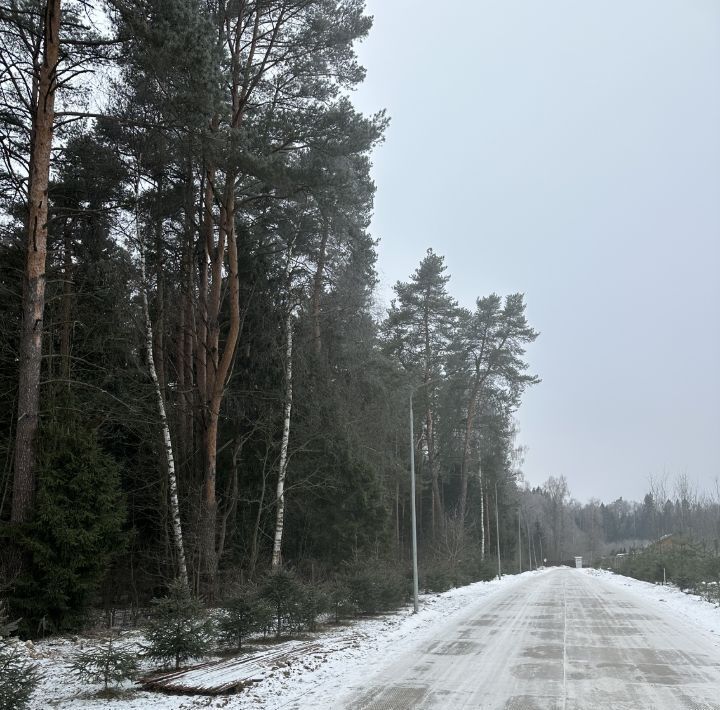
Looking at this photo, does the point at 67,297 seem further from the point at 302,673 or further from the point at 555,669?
the point at 555,669

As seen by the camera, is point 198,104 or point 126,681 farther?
point 198,104

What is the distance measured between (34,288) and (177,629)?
682 centimetres

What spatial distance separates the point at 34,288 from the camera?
1266 cm

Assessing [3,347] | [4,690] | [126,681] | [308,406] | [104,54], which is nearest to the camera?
Result: [4,690]

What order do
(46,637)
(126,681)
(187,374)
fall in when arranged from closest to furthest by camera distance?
(126,681) → (46,637) → (187,374)

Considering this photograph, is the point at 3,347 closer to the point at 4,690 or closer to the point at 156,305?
the point at 156,305

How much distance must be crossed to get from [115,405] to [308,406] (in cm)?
842

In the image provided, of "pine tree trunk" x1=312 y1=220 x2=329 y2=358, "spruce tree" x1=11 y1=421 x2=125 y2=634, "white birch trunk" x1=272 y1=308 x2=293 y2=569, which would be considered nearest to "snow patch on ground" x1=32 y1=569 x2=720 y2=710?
"spruce tree" x1=11 y1=421 x2=125 y2=634

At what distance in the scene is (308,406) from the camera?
79.6ft

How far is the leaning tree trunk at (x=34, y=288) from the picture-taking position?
494 inches

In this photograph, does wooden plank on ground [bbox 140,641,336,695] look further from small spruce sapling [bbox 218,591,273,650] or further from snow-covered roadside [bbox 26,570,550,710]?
small spruce sapling [bbox 218,591,273,650]

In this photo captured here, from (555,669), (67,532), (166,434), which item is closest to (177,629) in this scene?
(67,532)

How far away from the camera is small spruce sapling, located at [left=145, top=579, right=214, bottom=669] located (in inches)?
403

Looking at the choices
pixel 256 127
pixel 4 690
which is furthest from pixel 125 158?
pixel 4 690
